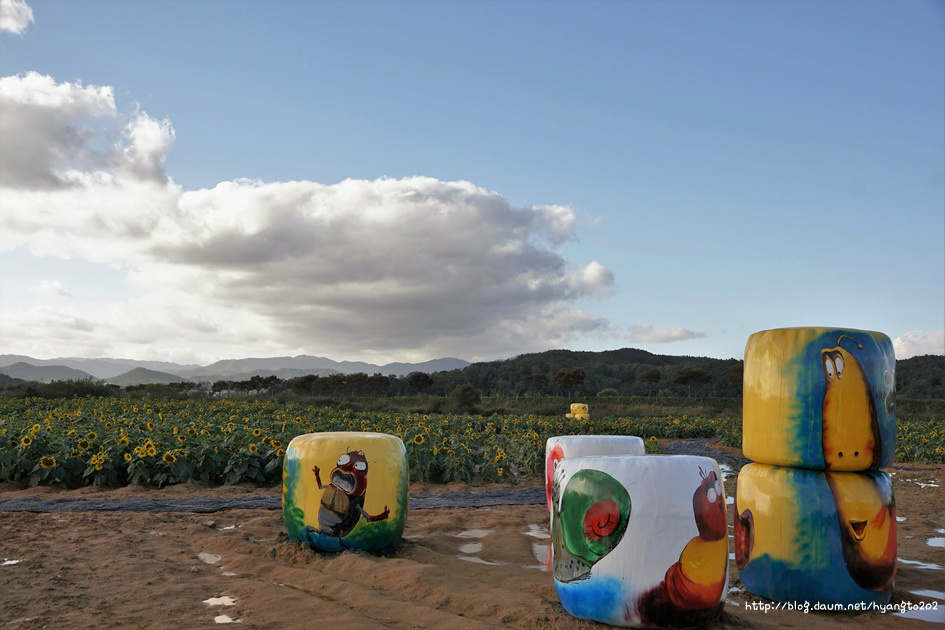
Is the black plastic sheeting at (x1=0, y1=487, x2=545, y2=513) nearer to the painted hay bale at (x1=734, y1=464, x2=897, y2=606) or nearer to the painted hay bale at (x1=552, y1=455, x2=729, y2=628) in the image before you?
the painted hay bale at (x1=734, y1=464, x2=897, y2=606)

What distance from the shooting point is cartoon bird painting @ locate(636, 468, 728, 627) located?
380cm

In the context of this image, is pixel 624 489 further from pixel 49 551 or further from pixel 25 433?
pixel 25 433

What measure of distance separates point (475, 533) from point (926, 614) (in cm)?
411

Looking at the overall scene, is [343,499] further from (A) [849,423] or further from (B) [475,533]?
(A) [849,423]

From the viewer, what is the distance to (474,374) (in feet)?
276

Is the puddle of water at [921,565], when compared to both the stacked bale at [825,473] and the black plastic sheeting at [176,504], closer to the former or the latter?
the stacked bale at [825,473]

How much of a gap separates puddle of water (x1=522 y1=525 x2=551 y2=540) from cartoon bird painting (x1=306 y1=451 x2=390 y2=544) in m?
2.06

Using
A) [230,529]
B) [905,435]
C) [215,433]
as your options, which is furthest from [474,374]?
[230,529]

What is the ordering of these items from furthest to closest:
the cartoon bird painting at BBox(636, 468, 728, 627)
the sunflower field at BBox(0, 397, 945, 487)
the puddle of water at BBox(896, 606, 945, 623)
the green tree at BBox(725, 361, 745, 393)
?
the green tree at BBox(725, 361, 745, 393)
the sunflower field at BBox(0, 397, 945, 487)
the puddle of water at BBox(896, 606, 945, 623)
the cartoon bird painting at BBox(636, 468, 728, 627)

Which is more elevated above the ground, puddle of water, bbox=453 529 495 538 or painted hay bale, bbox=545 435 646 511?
painted hay bale, bbox=545 435 646 511

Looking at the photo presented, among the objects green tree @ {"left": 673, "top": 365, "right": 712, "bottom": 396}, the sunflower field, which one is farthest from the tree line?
the sunflower field

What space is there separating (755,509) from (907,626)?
1.12 m

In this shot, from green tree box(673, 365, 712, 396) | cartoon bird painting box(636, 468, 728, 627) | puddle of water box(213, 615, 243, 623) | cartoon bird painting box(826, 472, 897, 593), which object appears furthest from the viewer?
green tree box(673, 365, 712, 396)

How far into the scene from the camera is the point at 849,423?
4.57 metres
